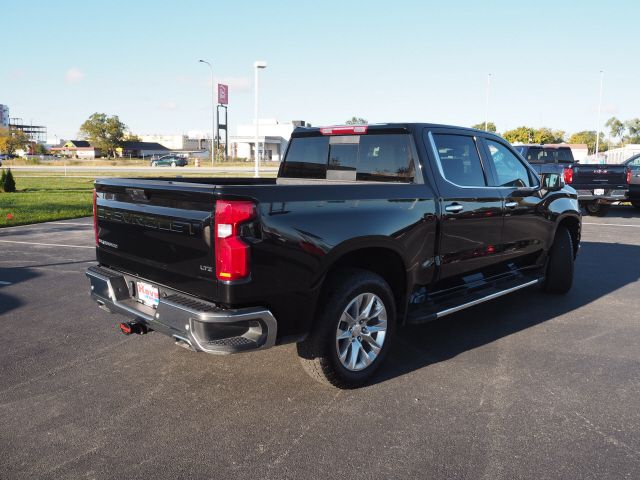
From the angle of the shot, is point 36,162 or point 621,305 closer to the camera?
point 621,305

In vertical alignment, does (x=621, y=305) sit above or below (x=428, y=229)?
below

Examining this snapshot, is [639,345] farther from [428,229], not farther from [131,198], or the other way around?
[131,198]

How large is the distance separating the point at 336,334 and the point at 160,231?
134cm

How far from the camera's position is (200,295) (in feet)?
10.7

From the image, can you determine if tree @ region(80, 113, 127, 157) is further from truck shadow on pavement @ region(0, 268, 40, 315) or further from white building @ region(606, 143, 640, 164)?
truck shadow on pavement @ region(0, 268, 40, 315)

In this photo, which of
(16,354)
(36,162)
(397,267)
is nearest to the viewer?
(397,267)

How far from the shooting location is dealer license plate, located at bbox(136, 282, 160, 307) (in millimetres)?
3602

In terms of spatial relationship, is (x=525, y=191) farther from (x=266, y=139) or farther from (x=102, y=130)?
(x=102, y=130)

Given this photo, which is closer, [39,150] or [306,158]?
[306,158]

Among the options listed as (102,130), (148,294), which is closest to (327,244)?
(148,294)

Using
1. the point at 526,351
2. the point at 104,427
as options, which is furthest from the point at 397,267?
the point at 104,427

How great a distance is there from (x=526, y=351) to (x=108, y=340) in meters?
3.67

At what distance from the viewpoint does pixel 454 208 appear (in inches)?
175

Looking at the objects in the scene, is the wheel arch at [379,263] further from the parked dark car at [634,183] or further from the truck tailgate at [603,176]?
the parked dark car at [634,183]
